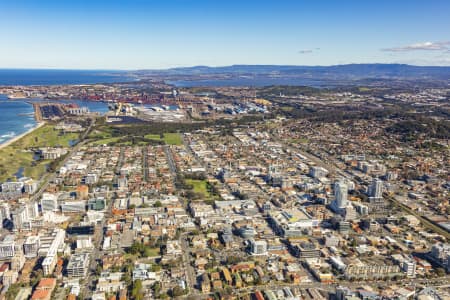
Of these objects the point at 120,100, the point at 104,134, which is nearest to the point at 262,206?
the point at 104,134

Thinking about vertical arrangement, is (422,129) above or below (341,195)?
below

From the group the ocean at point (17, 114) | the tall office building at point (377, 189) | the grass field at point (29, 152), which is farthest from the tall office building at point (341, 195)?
the ocean at point (17, 114)

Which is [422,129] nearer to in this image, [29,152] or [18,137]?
[29,152]

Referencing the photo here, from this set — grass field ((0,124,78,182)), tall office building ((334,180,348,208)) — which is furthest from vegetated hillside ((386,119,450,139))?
grass field ((0,124,78,182))

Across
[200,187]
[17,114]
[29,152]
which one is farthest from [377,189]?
[17,114]

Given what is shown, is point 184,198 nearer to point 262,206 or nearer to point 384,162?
point 262,206

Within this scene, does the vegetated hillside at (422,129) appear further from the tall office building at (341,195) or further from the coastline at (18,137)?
the coastline at (18,137)
